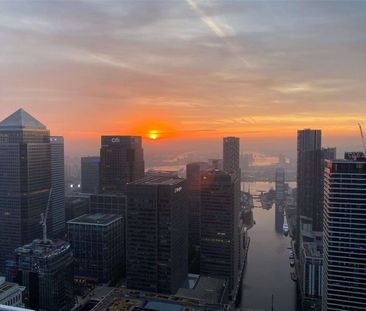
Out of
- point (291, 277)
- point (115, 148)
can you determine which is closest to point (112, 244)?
point (115, 148)

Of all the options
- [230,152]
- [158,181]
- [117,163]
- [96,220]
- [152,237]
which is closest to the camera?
[152,237]

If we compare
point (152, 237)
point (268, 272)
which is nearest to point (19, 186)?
point (152, 237)

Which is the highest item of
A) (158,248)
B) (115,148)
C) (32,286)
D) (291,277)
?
(115,148)

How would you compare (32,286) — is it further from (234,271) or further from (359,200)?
(359,200)

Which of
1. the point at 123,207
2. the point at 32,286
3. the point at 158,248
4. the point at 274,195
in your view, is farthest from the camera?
A: the point at 274,195

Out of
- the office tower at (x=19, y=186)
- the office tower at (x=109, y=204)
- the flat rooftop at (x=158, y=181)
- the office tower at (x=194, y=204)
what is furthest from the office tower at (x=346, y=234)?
the office tower at (x=19, y=186)

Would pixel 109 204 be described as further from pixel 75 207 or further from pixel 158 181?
pixel 158 181
